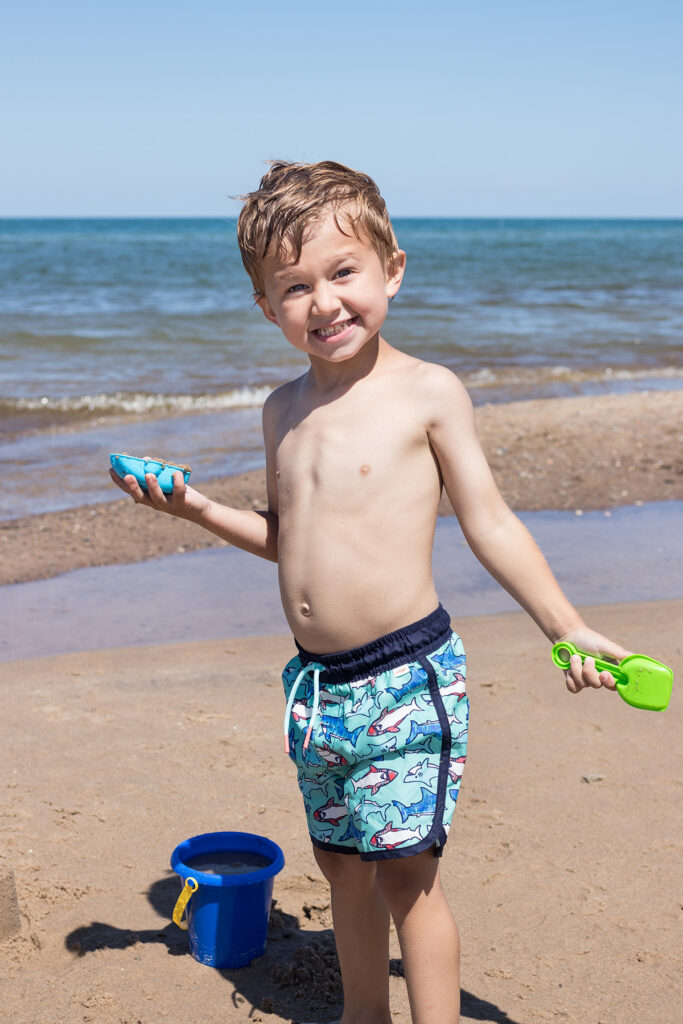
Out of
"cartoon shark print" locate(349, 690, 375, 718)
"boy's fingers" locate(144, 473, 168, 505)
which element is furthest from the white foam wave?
"cartoon shark print" locate(349, 690, 375, 718)

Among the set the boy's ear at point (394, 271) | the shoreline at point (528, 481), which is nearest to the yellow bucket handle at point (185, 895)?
the boy's ear at point (394, 271)

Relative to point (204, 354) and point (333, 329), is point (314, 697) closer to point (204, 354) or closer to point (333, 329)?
point (333, 329)

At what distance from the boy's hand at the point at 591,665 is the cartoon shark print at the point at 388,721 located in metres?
0.32

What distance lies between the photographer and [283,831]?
3.20 metres

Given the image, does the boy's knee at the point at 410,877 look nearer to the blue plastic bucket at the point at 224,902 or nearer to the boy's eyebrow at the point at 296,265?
the blue plastic bucket at the point at 224,902

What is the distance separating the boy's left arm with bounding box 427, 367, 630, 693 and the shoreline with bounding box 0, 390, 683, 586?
3.90 m

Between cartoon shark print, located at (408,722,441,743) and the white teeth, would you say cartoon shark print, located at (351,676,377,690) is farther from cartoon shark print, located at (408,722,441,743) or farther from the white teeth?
the white teeth

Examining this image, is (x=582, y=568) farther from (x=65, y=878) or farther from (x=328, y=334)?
(x=328, y=334)

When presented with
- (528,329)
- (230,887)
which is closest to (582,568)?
(230,887)

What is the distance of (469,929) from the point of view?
2.77 m

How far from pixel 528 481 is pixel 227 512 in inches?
211

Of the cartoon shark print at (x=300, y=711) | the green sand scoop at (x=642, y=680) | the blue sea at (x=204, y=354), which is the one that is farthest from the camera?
the blue sea at (x=204, y=354)

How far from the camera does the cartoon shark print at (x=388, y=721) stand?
2076mm

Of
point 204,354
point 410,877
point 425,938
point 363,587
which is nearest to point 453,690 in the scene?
point 363,587
